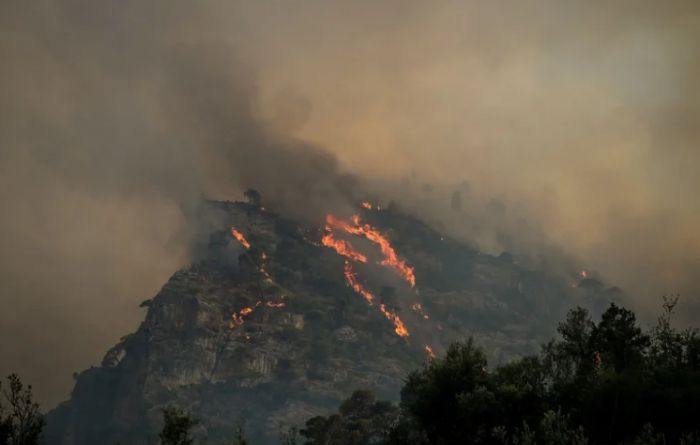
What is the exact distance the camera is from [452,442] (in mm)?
94125

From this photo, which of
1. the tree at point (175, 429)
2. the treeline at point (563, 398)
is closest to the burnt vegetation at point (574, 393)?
the treeline at point (563, 398)

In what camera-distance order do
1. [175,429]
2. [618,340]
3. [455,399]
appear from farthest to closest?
[618,340], [455,399], [175,429]

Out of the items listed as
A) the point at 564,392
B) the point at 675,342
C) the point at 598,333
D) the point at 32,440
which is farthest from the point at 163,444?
the point at 675,342

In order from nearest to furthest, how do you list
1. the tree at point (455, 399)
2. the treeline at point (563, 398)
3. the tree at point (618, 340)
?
1. the treeline at point (563, 398)
2. the tree at point (455, 399)
3. the tree at point (618, 340)

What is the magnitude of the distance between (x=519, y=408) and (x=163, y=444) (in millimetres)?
50836

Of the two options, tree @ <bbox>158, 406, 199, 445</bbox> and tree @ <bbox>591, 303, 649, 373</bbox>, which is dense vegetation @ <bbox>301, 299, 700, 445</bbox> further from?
tree @ <bbox>158, 406, 199, 445</bbox>

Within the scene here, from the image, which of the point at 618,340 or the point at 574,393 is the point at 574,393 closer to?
the point at 574,393

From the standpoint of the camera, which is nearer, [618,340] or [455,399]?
[455,399]

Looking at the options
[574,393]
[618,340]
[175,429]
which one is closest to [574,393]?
[574,393]

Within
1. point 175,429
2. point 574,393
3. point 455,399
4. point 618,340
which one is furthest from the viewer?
point 618,340

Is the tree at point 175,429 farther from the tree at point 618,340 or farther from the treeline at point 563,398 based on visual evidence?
the tree at point 618,340

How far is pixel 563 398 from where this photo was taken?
95125 millimetres

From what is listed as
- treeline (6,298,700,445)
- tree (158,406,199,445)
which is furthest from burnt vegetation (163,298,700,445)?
tree (158,406,199,445)

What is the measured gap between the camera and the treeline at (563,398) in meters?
78.8
